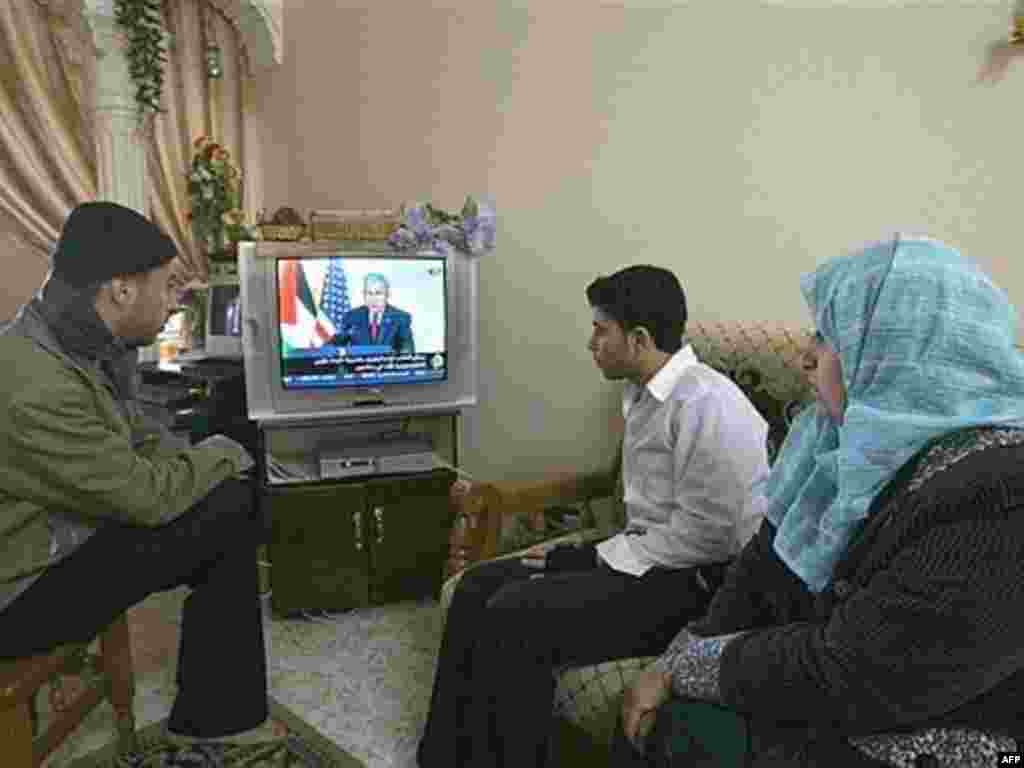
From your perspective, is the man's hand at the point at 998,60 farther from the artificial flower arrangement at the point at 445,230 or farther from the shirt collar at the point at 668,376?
the artificial flower arrangement at the point at 445,230

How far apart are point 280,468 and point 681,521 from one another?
1.37 m

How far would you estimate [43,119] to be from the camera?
308cm

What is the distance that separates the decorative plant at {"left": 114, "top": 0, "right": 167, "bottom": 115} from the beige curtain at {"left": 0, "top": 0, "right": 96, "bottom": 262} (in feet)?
0.50

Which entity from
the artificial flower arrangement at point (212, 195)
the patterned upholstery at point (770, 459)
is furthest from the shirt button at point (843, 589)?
the artificial flower arrangement at point (212, 195)

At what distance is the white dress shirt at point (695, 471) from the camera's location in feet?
4.99

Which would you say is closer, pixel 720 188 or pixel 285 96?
pixel 720 188

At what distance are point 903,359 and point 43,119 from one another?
3.40m

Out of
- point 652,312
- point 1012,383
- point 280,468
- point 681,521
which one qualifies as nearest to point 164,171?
point 280,468

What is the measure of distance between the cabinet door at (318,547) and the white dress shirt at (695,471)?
100cm

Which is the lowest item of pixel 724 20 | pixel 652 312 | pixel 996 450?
pixel 996 450

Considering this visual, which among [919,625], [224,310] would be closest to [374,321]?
[224,310]

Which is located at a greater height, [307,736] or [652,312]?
[652,312]

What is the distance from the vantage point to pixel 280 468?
94.0 inches

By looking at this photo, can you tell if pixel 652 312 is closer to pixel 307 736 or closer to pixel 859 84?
pixel 859 84
